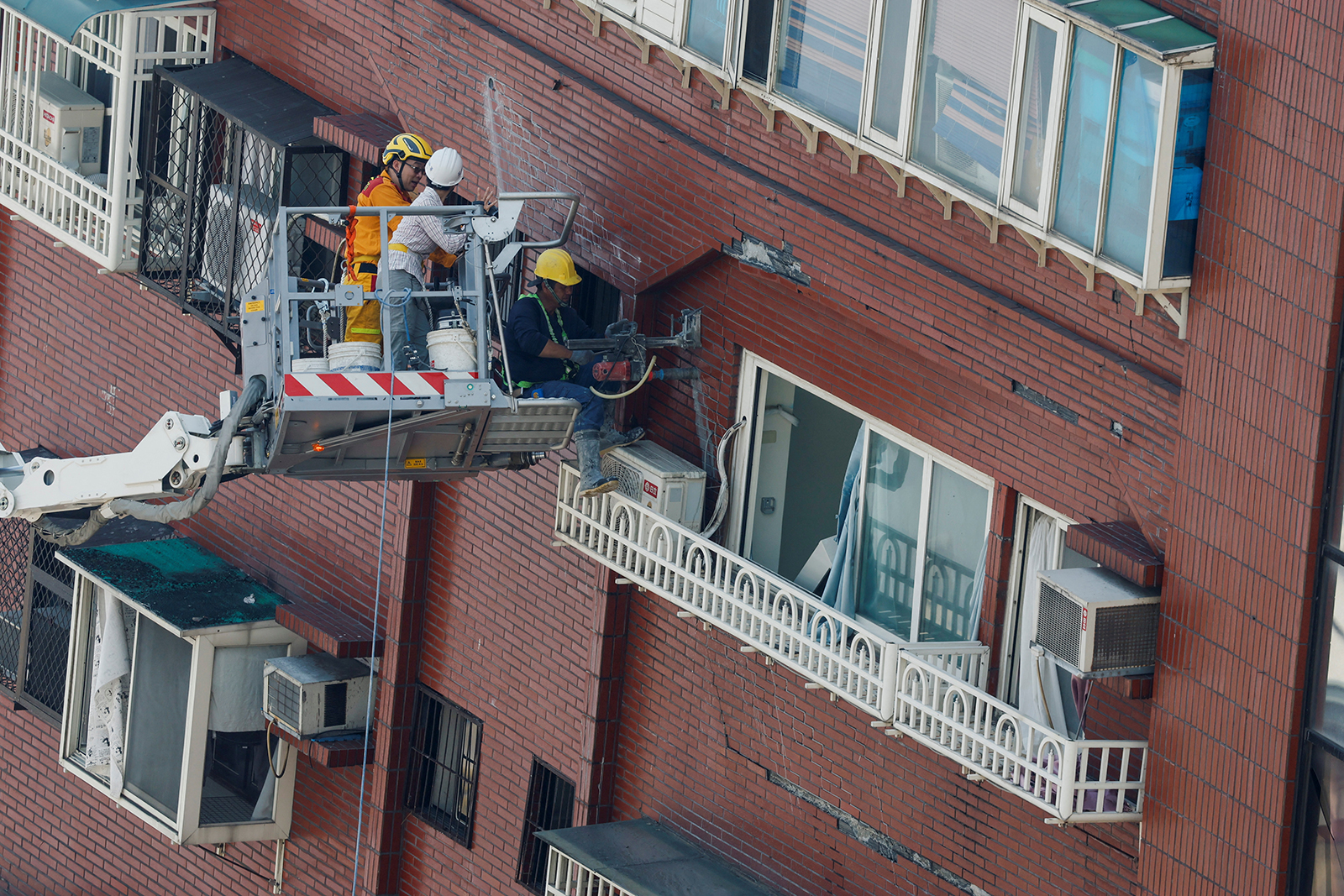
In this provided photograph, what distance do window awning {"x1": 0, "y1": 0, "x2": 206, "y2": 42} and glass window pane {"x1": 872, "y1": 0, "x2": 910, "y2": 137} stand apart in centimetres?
995

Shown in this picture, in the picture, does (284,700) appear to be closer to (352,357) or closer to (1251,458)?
(352,357)

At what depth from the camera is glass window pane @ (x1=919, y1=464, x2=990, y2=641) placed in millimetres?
19594

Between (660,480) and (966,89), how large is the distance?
4.97 m

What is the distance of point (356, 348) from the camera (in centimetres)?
1877

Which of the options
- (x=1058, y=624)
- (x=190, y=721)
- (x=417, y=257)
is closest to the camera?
(x=1058, y=624)

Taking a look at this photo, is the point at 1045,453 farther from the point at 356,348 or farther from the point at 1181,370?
the point at 356,348

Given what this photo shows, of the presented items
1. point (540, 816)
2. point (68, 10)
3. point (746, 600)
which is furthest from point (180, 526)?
point (746, 600)

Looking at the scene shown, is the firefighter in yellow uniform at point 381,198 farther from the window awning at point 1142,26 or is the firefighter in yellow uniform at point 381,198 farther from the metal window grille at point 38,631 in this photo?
the metal window grille at point 38,631

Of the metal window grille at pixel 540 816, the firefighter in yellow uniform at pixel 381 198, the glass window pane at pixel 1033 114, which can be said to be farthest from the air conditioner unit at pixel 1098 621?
the metal window grille at pixel 540 816

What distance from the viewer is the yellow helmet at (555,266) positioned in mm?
20672

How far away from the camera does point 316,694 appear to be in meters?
24.4

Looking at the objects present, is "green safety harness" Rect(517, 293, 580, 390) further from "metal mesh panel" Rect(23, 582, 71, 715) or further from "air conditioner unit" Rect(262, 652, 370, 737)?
"metal mesh panel" Rect(23, 582, 71, 715)

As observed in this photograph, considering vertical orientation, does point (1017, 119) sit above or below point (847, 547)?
above

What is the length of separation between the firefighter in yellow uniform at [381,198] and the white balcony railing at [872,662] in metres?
2.92
